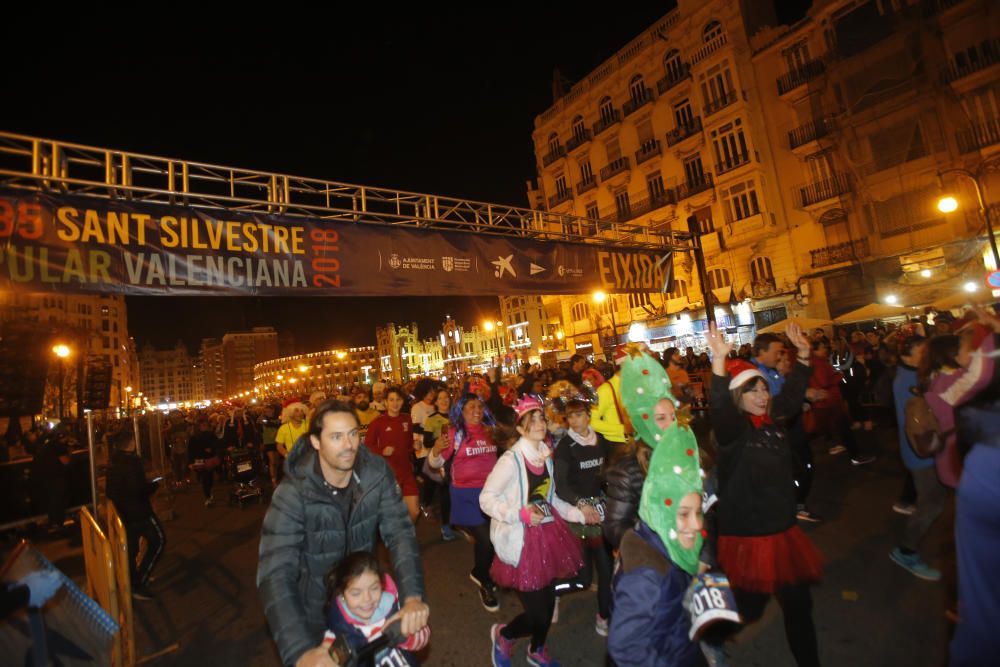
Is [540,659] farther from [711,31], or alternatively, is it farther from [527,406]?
[711,31]

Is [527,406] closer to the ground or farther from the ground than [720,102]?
closer to the ground

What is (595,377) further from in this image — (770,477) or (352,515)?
(352,515)

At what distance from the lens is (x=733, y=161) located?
76.4ft

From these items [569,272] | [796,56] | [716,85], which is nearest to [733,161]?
[716,85]

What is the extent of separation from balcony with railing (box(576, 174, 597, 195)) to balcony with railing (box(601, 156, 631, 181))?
0.92m

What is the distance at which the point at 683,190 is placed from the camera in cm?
2530

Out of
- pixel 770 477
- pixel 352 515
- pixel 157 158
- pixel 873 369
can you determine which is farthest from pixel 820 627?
pixel 873 369

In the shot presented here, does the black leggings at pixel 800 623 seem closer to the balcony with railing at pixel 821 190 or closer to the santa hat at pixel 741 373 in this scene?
the santa hat at pixel 741 373

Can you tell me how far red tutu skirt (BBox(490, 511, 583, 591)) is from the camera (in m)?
3.04

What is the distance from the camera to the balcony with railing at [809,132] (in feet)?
67.3

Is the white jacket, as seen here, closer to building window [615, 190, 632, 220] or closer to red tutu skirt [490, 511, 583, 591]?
red tutu skirt [490, 511, 583, 591]

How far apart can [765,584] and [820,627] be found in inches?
49.2

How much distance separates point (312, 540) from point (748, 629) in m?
3.24

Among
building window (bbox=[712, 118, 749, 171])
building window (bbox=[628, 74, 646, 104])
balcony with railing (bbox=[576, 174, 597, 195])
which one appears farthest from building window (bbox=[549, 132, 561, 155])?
building window (bbox=[712, 118, 749, 171])
